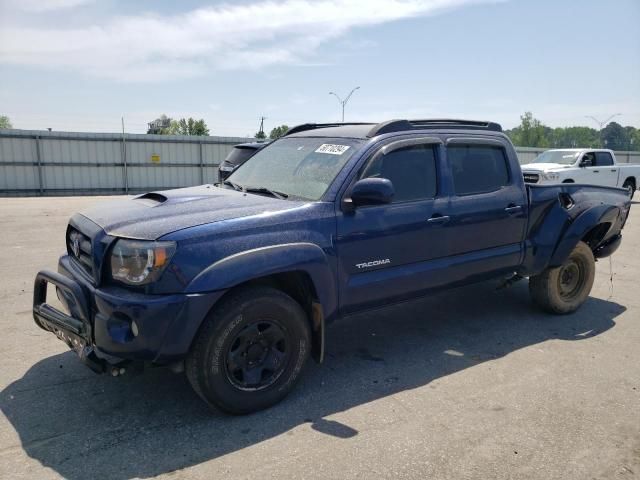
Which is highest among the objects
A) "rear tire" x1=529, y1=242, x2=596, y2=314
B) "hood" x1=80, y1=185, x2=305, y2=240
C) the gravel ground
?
"hood" x1=80, y1=185, x2=305, y2=240

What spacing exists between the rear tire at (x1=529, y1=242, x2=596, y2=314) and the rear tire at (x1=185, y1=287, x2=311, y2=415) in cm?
289

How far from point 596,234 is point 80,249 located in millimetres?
5064

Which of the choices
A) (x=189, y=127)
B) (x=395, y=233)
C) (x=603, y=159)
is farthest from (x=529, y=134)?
(x=395, y=233)

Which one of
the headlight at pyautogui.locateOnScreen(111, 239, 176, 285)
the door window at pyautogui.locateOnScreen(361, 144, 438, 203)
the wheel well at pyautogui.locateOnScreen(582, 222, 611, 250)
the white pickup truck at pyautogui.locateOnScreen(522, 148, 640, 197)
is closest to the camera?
the headlight at pyautogui.locateOnScreen(111, 239, 176, 285)

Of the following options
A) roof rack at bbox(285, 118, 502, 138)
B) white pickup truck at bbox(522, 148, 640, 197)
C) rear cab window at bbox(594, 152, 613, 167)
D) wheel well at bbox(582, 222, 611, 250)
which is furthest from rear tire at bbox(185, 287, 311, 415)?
rear cab window at bbox(594, 152, 613, 167)

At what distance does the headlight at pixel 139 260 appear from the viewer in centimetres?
292

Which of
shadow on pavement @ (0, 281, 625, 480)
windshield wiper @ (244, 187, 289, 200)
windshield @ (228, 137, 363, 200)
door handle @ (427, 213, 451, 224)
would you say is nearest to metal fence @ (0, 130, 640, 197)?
windshield @ (228, 137, 363, 200)

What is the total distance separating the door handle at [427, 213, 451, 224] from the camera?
13.3 ft

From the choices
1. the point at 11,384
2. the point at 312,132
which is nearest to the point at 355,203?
the point at 312,132

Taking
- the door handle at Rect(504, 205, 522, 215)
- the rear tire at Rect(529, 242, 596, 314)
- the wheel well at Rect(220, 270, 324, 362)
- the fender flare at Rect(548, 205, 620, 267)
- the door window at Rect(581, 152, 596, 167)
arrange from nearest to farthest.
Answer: the wheel well at Rect(220, 270, 324, 362) → the door handle at Rect(504, 205, 522, 215) → the fender flare at Rect(548, 205, 620, 267) → the rear tire at Rect(529, 242, 596, 314) → the door window at Rect(581, 152, 596, 167)

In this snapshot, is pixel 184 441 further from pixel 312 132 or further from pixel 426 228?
pixel 312 132

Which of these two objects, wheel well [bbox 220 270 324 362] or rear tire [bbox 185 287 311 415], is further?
wheel well [bbox 220 270 324 362]

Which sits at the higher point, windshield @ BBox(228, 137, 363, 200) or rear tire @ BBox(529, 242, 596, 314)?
windshield @ BBox(228, 137, 363, 200)

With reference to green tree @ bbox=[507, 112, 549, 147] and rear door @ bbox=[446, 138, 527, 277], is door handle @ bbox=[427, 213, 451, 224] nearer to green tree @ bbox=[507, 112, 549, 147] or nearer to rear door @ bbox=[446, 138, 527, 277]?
rear door @ bbox=[446, 138, 527, 277]
